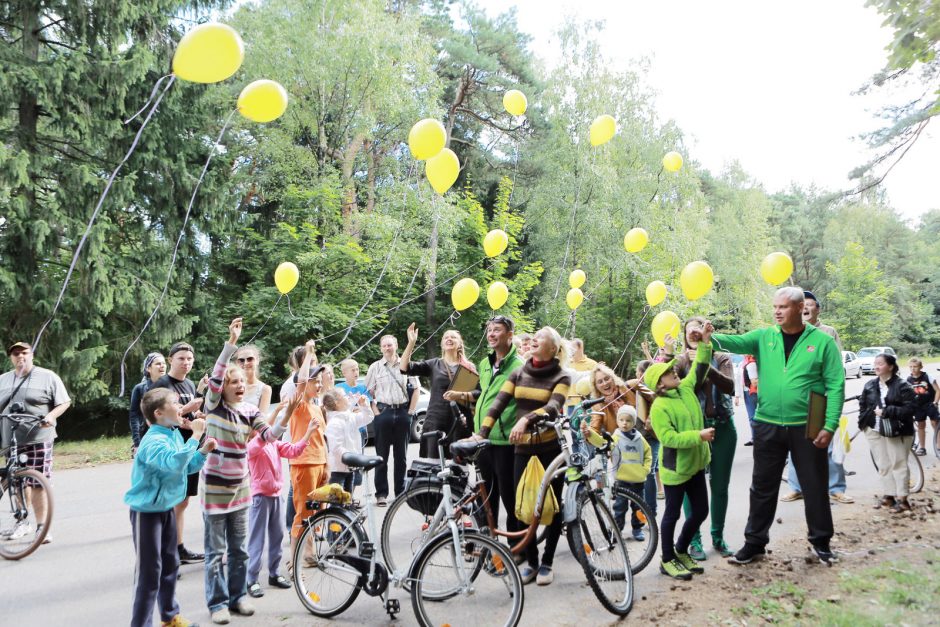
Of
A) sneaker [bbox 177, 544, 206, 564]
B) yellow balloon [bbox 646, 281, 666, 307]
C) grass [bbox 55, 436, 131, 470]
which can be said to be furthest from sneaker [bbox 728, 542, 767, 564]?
grass [bbox 55, 436, 131, 470]

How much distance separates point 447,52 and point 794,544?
2343 centimetres

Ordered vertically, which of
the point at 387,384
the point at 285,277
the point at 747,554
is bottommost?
the point at 747,554

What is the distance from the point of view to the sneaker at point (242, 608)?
4195 mm

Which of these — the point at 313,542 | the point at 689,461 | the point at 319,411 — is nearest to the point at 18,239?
the point at 319,411

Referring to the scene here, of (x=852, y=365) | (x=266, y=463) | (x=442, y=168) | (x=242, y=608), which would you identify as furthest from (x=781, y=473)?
(x=852, y=365)

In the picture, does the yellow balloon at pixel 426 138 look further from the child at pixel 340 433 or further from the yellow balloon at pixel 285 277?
the child at pixel 340 433

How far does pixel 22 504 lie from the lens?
18.8 feet

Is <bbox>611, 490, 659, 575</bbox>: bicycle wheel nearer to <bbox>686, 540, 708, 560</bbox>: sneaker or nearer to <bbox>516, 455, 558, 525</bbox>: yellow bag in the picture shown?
<bbox>686, 540, 708, 560</bbox>: sneaker

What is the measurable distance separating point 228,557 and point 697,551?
3.47 m

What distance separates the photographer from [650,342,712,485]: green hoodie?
466 cm

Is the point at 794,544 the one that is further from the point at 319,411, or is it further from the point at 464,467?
the point at 319,411

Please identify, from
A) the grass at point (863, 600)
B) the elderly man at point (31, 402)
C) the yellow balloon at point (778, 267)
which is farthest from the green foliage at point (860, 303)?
the elderly man at point (31, 402)

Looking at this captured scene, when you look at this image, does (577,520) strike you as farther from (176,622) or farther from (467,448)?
(176,622)

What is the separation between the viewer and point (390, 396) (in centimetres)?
720
